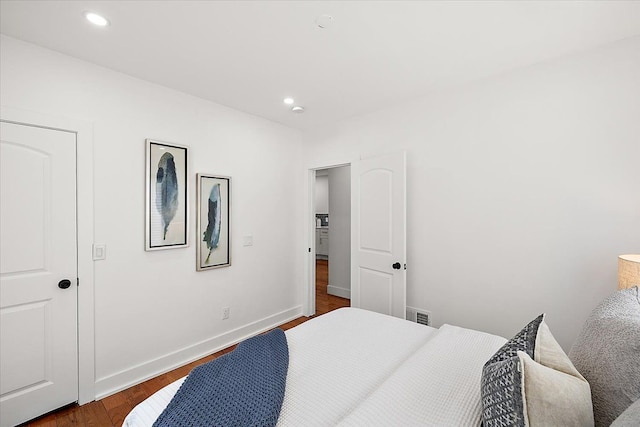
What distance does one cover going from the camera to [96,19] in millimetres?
1709

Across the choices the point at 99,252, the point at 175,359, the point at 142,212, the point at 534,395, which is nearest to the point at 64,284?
the point at 99,252

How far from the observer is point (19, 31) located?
Result: 1816 mm

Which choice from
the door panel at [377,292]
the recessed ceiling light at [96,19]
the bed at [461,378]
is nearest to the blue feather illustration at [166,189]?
the recessed ceiling light at [96,19]

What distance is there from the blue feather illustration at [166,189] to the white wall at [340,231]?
2726 mm

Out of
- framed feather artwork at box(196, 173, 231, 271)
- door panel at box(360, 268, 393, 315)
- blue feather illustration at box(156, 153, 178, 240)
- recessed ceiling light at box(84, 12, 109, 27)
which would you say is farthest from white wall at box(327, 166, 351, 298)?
recessed ceiling light at box(84, 12, 109, 27)

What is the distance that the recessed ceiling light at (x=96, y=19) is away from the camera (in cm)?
167

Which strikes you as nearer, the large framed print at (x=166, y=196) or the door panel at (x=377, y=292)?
the large framed print at (x=166, y=196)

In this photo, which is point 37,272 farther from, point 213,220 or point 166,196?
point 213,220

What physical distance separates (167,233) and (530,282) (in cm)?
310

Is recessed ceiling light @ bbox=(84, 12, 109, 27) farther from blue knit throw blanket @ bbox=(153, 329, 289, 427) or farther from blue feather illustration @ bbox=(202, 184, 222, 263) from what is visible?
blue knit throw blanket @ bbox=(153, 329, 289, 427)

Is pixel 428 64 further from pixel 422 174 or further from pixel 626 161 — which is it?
pixel 626 161

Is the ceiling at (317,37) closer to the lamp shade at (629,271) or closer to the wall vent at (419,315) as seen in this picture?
the lamp shade at (629,271)

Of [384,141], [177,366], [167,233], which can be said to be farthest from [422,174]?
[177,366]

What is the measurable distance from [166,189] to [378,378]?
2.31 m
